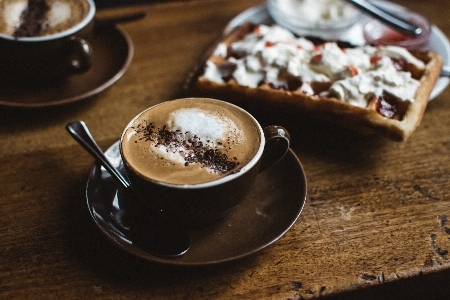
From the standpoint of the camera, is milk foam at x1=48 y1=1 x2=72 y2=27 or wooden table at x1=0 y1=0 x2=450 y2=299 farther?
milk foam at x1=48 y1=1 x2=72 y2=27

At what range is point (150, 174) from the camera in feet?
2.62

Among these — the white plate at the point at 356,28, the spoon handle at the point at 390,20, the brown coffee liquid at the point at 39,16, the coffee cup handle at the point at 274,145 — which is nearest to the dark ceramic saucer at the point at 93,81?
the brown coffee liquid at the point at 39,16

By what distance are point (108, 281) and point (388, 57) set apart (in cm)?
102

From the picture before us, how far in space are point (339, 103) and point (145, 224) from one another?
609mm

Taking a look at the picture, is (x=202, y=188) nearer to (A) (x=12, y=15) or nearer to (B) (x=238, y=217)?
(B) (x=238, y=217)

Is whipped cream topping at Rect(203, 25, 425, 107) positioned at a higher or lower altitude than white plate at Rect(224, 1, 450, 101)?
higher

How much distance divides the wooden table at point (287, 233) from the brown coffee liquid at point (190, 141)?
0.68 feet

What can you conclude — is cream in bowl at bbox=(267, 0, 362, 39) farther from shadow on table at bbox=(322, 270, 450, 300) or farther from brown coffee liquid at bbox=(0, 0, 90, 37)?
shadow on table at bbox=(322, 270, 450, 300)

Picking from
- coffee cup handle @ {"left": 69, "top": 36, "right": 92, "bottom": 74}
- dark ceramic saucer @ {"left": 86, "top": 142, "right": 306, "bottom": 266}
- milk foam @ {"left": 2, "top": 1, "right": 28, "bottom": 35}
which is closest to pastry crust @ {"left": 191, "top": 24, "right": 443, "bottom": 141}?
dark ceramic saucer @ {"left": 86, "top": 142, "right": 306, "bottom": 266}

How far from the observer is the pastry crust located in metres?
1.09

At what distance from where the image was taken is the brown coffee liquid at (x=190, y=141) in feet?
2.65

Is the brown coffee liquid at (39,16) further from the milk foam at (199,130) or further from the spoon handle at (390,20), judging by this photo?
the spoon handle at (390,20)

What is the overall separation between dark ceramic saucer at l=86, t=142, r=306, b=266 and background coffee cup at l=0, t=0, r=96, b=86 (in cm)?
38

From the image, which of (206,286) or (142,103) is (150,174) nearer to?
(206,286)
